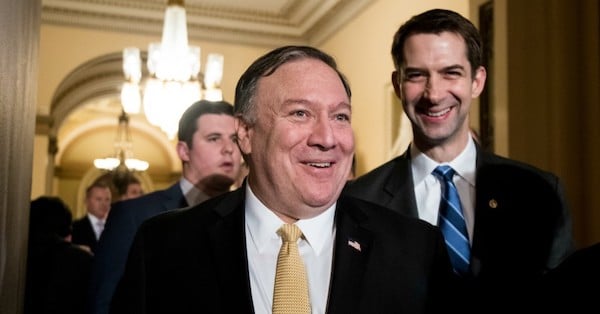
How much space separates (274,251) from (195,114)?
1.57m

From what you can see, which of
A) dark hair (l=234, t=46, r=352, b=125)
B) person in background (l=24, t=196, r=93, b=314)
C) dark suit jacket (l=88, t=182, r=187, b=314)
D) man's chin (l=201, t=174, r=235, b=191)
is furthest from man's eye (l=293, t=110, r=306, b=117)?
person in background (l=24, t=196, r=93, b=314)

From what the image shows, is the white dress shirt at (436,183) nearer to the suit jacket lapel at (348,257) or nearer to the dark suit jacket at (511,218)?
the dark suit jacket at (511,218)

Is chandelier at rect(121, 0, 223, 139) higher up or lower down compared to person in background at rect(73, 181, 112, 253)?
higher up

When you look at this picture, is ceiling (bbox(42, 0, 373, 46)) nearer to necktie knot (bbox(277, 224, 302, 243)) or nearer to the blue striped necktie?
the blue striped necktie

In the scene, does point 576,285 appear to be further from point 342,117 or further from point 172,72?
point 172,72

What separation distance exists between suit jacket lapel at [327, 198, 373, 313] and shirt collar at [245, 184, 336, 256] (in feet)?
0.10

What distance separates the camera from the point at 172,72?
6570mm

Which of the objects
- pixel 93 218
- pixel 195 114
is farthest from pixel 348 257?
pixel 93 218

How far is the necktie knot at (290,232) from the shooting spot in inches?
60.5

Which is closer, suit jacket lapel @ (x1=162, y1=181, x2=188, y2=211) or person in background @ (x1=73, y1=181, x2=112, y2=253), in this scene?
suit jacket lapel @ (x1=162, y1=181, x2=188, y2=211)

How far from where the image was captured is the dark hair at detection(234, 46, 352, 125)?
1.63 metres

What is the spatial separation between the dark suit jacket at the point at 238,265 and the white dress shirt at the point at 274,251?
31mm

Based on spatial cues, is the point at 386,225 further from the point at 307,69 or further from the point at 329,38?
the point at 329,38

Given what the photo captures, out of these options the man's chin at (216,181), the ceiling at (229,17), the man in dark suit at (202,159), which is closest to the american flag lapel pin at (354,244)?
the man in dark suit at (202,159)
